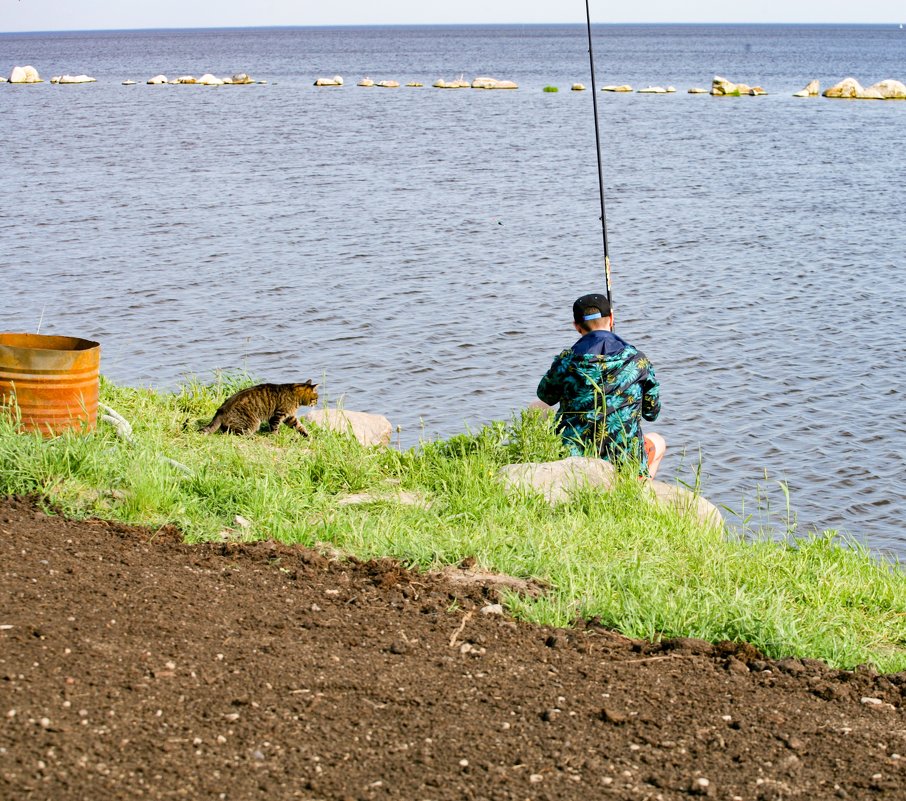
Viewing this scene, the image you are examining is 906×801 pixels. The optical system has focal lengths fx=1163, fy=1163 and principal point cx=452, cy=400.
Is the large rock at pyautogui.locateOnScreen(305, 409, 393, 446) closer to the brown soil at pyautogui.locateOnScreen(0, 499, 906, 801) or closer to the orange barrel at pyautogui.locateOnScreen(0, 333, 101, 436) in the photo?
the orange barrel at pyautogui.locateOnScreen(0, 333, 101, 436)

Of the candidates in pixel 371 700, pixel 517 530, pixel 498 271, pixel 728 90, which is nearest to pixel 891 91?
pixel 728 90

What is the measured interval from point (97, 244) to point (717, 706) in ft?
57.1

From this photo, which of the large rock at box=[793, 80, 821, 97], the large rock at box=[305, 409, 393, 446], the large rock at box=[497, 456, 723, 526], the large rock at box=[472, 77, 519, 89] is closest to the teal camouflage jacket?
the large rock at box=[497, 456, 723, 526]

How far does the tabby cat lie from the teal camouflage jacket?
2.06 metres

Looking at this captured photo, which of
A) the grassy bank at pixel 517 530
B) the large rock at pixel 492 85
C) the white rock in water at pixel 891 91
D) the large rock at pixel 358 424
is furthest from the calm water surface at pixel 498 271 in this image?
the large rock at pixel 492 85

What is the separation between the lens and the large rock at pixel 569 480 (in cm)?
673

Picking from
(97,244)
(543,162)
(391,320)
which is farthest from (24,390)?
(543,162)

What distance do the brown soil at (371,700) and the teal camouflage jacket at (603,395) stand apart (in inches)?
88.7

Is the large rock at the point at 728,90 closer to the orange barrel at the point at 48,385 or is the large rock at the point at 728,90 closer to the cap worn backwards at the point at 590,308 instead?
the cap worn backwards at the point at 590,308

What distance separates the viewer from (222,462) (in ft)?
23.6

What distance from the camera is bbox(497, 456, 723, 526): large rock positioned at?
6727 millimetres

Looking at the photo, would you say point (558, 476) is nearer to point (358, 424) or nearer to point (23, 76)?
point (358, 424)

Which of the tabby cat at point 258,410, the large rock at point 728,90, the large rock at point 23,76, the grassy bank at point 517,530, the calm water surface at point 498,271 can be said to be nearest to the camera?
the grassy bank at point 517,530

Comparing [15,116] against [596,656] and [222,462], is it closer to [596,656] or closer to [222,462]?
[222,462]
